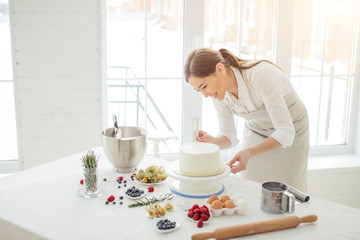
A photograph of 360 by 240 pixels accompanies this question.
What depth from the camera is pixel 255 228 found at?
1367mm

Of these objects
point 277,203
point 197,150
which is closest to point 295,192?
point 277,203

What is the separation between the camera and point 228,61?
2.03m

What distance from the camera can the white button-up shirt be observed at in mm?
1883

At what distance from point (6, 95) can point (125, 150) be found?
171 centimetres

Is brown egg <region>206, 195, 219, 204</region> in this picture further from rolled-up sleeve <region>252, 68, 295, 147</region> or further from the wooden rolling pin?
rolled-up sleeve <region>252, 68, 295, 147</region>

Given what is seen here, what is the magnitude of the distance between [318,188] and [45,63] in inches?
92.8

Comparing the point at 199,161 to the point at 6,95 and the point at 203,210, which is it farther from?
the point at 6,95

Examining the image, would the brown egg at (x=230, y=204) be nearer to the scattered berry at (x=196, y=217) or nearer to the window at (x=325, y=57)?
the scattered berry at (x=196, y=217)

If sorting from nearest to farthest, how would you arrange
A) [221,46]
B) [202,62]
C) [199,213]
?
[199,213] → [202,62] → [221,46]

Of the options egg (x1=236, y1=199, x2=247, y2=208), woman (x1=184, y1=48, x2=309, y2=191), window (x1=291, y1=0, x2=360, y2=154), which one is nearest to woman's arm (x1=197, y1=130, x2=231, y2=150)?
woman (x1=184, y1=48, x2=309, y2=191)

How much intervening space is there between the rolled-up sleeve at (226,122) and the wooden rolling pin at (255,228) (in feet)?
2.66

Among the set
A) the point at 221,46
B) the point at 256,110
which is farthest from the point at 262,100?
the point at 221,46

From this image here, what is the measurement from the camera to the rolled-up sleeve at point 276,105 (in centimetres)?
187

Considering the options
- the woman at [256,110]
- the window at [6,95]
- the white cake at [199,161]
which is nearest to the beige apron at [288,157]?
the woman at [256,110]
